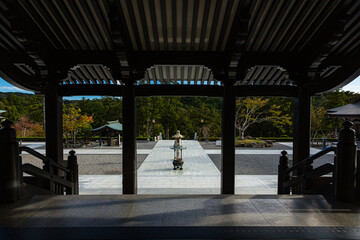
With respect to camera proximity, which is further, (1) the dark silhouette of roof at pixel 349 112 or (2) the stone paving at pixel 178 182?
Answer: (1) the dark silhouette of roof at pixel 349 112

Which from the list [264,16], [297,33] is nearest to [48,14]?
[264,16]

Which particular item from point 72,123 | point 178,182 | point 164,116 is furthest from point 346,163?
point 164,116

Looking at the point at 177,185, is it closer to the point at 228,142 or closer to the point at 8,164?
the point at 228,142

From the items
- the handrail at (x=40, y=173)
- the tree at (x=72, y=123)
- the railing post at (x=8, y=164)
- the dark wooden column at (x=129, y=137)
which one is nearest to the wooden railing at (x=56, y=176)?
the handrail at (x=40, y=173)

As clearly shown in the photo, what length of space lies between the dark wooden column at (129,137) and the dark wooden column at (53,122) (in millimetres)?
1698

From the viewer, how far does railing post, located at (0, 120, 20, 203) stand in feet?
10.5

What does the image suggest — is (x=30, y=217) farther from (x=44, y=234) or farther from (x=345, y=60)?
(x=345, y=60)

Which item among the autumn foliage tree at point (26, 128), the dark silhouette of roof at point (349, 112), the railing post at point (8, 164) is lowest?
the autumn foliage tree at point (26, 128)

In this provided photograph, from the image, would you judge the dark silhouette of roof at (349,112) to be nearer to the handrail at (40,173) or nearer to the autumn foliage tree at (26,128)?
the handrail at (40,173)

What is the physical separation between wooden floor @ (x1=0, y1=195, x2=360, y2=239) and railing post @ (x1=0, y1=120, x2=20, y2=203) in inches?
9.1

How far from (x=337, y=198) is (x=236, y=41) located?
334 cm

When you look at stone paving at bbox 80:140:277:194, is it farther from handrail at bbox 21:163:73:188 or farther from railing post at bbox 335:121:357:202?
railing post at bbox 335:121:357:202

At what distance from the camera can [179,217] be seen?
2.92m

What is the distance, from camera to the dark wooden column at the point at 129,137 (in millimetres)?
4832
